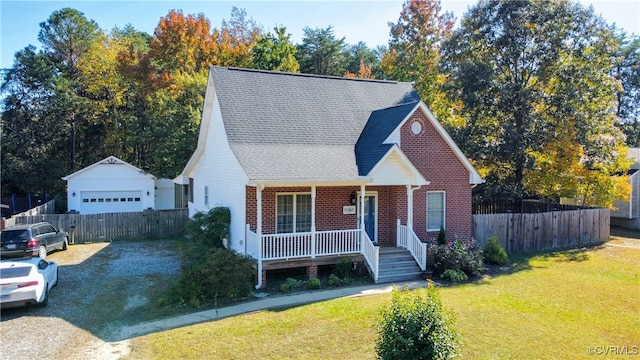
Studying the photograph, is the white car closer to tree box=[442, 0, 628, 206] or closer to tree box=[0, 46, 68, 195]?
tree box=[442, 0, 628, 206]

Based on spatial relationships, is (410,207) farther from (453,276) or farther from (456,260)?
(453,276)

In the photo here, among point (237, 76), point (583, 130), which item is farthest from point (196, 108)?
point (583, 130)

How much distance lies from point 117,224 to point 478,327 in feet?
64.1

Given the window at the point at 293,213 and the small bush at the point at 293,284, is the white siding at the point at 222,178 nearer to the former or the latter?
the window at the point at 293,213

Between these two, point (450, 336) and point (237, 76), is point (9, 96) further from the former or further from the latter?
point (450, 336)

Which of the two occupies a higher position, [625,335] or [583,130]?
[583,130]

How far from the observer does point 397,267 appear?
52.0ft

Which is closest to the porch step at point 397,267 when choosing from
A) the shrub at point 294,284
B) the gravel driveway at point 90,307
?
the shrub at point 294,284

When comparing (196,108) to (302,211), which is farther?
(196,108)

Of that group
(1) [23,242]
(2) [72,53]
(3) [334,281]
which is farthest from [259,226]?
(2) [72,53]

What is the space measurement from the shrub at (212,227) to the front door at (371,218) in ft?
17.7

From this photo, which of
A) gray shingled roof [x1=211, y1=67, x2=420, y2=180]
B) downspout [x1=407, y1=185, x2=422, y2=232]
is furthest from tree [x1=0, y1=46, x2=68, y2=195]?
downspout [x1=407, y1=185, x2=422, y2=232]

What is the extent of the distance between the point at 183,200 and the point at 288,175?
22030 millimetres

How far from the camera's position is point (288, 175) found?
14.5m
